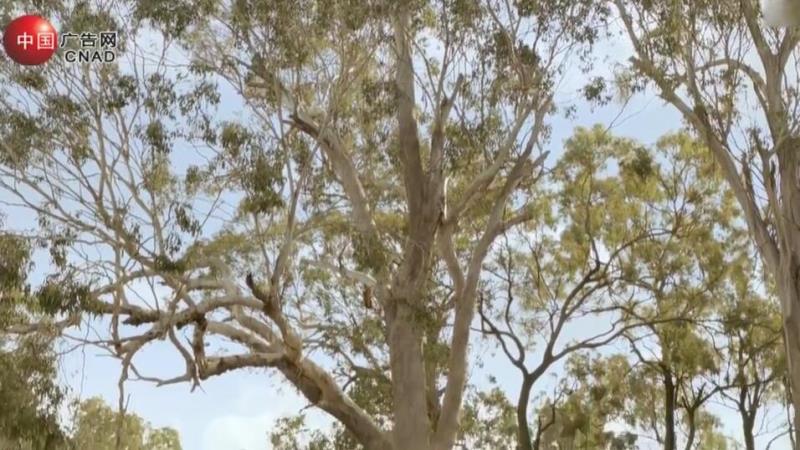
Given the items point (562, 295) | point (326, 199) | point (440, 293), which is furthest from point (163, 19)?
point (562, 295)

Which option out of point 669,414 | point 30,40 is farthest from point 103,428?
point 30,40

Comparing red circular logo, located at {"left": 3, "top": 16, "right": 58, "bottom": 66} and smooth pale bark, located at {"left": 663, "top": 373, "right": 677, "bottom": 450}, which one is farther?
smooth pale bark, located at {"left": 663, "top": 373, "right": 677, "bottom": 450}

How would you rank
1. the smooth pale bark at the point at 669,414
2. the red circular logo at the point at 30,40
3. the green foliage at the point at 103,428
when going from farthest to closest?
the green foliage at the point at 103,428 → the smooth pale bark at the point at 669,414 → the red circular logo at the point at 30,40

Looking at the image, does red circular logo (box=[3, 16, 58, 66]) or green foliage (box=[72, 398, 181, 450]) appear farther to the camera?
green foliage (box=[72, 398, 181, 450])

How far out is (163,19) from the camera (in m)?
11.1

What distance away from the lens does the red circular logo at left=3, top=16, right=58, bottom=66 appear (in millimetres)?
11062

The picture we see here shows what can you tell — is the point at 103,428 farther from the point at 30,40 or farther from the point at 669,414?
the point at 30,40

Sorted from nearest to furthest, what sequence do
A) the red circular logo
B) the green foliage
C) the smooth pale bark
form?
the red circular logo, the smooth pale bark, the green foliage

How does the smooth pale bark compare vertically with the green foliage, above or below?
below

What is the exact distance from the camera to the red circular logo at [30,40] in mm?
11062

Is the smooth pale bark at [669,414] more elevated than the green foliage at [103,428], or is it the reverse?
the green foliage at [103,428]

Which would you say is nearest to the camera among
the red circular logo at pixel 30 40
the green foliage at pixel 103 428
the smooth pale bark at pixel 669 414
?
the red circular logo at pixel 30 40

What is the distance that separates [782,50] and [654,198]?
17.2 ft

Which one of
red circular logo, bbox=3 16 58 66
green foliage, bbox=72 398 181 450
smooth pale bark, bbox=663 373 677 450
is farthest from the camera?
green foliage, bbox=72 398 181 450
